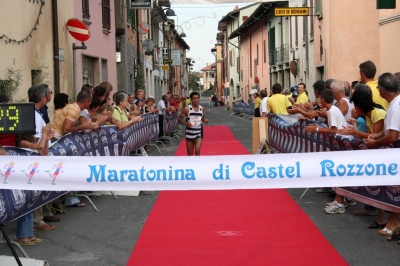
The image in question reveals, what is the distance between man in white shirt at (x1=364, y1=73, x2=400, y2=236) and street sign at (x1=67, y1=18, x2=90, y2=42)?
11.6 m

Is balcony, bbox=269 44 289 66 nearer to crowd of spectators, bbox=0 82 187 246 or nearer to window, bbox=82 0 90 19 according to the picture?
window, bbox=82 0 90 19

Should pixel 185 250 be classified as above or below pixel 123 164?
below

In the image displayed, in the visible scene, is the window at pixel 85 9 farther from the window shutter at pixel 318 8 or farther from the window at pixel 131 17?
the window shutter at pixel 318 8

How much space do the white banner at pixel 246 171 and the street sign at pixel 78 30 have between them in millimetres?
11673

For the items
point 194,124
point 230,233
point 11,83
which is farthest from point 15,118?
point 194,124

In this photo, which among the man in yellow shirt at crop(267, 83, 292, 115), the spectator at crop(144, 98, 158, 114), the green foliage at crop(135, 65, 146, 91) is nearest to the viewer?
the man in yellow shirt at crop(267, 83, 292, 115)

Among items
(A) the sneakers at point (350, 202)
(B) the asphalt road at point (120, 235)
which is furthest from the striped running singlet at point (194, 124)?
(A) the sneakers at point (350, 202)

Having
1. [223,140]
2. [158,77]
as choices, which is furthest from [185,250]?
[158,77]

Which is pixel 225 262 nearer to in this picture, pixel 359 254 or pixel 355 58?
pixel 359 254

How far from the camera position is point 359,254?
7133 mm

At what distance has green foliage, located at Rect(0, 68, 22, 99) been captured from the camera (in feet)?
42.3

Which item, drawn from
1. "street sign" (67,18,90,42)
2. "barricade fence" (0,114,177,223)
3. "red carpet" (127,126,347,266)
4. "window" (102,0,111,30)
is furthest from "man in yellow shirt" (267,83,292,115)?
"window" (102,0,111,30)

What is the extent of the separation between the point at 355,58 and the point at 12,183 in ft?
74.9

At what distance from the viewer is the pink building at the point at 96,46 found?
20.6 metres
